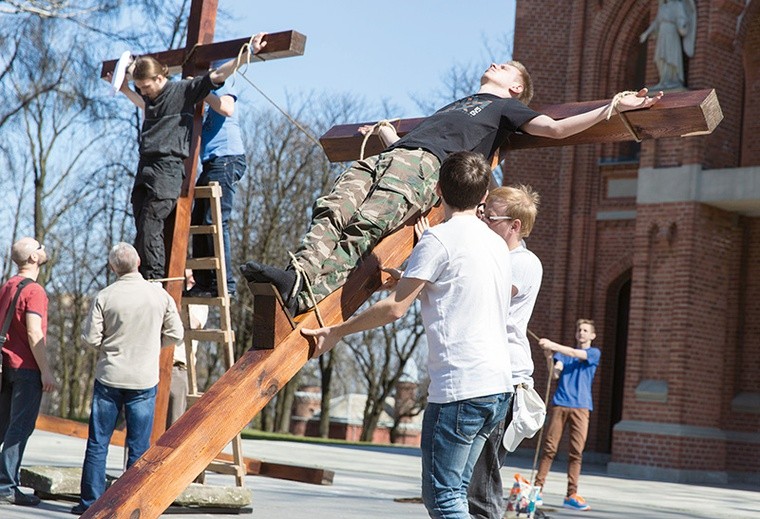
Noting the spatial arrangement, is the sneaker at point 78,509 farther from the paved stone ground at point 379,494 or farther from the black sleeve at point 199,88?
the black sleeve at point 199,88

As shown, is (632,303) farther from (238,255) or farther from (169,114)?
(238,255)

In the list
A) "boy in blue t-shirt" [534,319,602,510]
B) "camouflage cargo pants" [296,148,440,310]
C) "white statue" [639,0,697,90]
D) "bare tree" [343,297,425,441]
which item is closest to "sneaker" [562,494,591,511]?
"boy in blue t-shirt" [534,319,602,510]

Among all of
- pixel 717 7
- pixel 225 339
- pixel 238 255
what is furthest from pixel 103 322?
pixel 238 255

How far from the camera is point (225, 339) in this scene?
27.1 feet

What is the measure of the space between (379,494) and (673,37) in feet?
40.8

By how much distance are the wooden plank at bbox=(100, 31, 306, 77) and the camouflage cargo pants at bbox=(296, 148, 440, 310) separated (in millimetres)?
1967

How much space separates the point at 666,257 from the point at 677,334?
1383mm

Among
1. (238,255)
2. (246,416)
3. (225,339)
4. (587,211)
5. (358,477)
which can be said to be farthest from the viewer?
(238,255)

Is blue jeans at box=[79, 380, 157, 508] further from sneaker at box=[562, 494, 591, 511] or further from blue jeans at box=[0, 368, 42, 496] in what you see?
sneaker at box=[562, 494, 591, 511]

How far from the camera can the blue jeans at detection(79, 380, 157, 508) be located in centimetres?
721

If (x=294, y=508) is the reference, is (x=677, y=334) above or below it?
above

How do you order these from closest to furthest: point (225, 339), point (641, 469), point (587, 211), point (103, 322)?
1. point (103, 322)
2. point (225, 339)
3. point (641, 469)
4. point (587, 211)

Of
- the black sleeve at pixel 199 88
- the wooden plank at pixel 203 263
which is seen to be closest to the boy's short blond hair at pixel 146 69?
→ the black sleeve at pixel 199 88

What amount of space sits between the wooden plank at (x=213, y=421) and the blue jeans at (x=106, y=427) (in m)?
2.76
